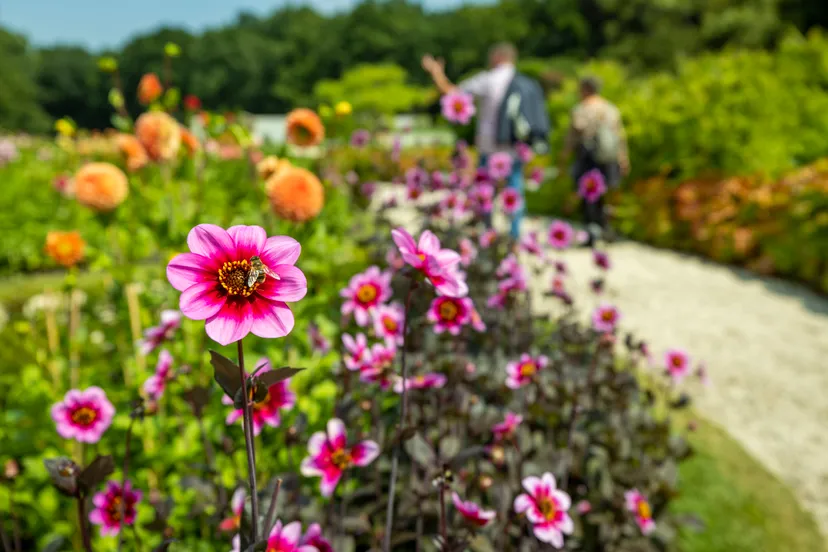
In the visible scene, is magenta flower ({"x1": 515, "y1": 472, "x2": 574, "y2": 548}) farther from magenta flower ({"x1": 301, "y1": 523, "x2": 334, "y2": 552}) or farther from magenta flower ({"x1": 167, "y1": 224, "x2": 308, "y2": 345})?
magenta flower ({"x1": 167, "y1": 224, "x2": 308, "y2": 345})

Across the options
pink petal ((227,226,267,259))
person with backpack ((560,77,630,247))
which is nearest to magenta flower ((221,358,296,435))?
pink petal ((227,226,267,259))

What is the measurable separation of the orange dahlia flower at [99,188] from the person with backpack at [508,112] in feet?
12.5

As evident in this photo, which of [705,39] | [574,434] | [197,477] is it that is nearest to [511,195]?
[574,434]

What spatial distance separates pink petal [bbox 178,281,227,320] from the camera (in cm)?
71

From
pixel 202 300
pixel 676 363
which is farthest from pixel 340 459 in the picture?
pixel 676 363

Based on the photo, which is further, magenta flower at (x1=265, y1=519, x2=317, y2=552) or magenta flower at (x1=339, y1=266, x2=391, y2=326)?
magenta flower at (x1=339, y1=266, x2=391, y2=326)

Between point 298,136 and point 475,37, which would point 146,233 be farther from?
point 475,37

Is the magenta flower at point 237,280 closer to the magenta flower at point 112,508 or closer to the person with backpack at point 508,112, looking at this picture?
the magenta flower at point 112,508

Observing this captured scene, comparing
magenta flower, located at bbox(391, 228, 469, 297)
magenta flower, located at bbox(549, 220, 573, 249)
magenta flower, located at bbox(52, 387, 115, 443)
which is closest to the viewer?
magenta flower, located at bbox(391, 228, 469, 297)

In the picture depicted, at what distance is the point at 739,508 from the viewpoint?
2.60m

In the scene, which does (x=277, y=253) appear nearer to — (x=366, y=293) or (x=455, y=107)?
(x=366, y=293)

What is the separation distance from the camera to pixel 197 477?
→ 158cm

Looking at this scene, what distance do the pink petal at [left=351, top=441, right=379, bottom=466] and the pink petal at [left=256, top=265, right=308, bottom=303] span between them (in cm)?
65

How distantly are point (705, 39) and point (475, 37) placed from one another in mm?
27811
